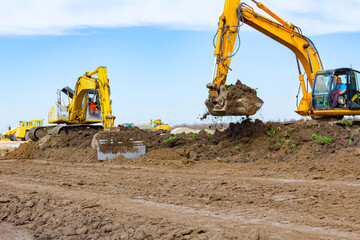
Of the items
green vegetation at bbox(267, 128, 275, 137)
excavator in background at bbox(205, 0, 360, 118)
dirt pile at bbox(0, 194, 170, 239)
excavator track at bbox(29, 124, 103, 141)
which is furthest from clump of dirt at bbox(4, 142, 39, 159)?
dirt pile at bbox(0, 194, 170, 239)

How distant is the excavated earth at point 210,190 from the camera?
15.4ft

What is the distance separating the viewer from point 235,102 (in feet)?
38.3

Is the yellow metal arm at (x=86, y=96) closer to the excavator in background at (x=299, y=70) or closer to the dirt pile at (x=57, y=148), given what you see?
the dirt pile at (x=57, y=148)

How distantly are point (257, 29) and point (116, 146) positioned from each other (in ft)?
20.7

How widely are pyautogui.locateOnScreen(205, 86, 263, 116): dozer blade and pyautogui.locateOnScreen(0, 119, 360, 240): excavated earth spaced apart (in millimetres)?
1156

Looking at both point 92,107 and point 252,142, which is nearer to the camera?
point 252,142

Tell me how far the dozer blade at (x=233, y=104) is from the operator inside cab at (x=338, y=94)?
2700 mm

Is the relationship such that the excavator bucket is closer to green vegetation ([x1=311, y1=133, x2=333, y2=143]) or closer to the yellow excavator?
green vegetation ([x1=311, y1=133, x2=333, y2=143])

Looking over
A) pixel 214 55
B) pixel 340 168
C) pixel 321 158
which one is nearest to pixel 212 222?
pixel 340 168

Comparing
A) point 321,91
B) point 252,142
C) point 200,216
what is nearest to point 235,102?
Answer: point 252,142

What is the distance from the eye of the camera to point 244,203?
5.84 meters

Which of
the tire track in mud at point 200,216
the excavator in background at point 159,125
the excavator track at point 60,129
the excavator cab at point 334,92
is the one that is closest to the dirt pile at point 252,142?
the excavator cab at point 334,92

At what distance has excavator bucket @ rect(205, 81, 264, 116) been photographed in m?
11.6

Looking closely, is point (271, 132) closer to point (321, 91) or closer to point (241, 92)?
point (241, 92)
